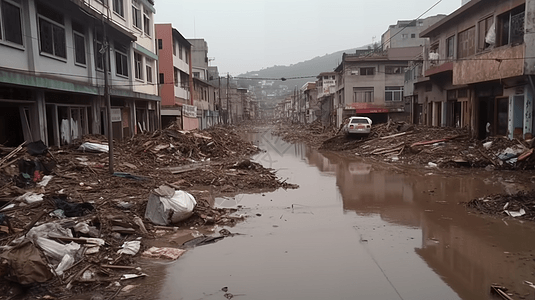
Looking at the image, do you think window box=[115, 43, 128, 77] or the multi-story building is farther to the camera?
window box=[115, 43, 128, 77]

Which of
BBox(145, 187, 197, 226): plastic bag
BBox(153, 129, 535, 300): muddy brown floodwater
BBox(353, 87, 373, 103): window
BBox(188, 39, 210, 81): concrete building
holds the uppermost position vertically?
BBox(188, 39, 210, 81): concrete building

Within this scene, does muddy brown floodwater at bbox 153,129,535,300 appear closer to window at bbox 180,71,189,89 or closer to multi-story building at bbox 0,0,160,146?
multi-story building at bbox 0,0,160,146

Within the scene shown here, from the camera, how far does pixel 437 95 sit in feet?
94.0

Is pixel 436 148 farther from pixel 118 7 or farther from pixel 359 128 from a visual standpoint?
pixel 118 7

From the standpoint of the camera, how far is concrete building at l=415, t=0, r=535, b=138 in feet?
57.4

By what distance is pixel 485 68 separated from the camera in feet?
63.4

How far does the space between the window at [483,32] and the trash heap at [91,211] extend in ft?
46.7

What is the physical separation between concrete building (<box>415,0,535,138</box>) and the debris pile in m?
8.37


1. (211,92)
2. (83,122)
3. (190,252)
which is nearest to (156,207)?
(190,252)

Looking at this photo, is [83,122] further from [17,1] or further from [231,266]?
[231,266]

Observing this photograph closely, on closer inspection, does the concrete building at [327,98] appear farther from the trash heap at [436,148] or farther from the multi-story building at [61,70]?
the multi-story building at [61,70]

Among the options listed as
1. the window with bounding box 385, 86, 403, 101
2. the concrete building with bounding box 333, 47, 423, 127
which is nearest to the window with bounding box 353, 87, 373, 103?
the concrete building with bounding box 333, 47, 423, 127

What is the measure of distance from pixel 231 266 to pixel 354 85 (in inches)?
1707

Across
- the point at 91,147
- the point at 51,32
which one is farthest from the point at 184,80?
the point at 51,32
